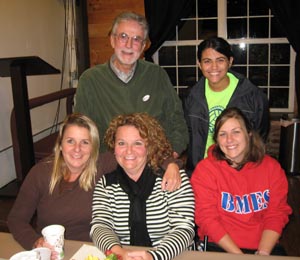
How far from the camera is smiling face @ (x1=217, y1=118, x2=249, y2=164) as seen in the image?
67.4 inches

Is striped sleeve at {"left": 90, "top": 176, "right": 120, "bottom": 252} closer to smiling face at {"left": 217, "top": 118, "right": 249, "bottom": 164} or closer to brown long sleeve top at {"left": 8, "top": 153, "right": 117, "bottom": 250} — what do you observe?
brown long sleeve top at {"left": 8, "top": 153, "right": 117, "bottom": 250}

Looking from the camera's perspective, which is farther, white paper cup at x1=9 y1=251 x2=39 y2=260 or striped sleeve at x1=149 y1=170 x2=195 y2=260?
striped sleeve at x1=149 y1=170 x2=195 y2=260

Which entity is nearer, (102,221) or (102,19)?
(102,221)

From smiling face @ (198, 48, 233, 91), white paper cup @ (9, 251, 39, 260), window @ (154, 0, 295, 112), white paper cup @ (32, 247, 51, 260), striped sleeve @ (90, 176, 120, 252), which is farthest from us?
window @ (154, 0, 295, 112)

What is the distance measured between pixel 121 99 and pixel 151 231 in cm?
80

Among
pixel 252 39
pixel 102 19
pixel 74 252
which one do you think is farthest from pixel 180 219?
pixel 102 19

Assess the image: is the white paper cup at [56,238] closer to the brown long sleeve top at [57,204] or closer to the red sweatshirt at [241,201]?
the brown long sleeve top at [57,204]

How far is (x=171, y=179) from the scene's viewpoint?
Result: 1.52 m

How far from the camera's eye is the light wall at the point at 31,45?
12.3ft

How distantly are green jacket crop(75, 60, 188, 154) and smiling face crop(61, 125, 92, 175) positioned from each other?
1.20 feet

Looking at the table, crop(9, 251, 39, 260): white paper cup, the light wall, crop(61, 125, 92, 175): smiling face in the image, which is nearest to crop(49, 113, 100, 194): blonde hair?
crop(61, 125, 92, 175): smiling face

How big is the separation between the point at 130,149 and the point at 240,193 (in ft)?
1.86

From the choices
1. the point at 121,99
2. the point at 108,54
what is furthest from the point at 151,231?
the point at 108,54

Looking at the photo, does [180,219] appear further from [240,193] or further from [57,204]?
[57,204]
